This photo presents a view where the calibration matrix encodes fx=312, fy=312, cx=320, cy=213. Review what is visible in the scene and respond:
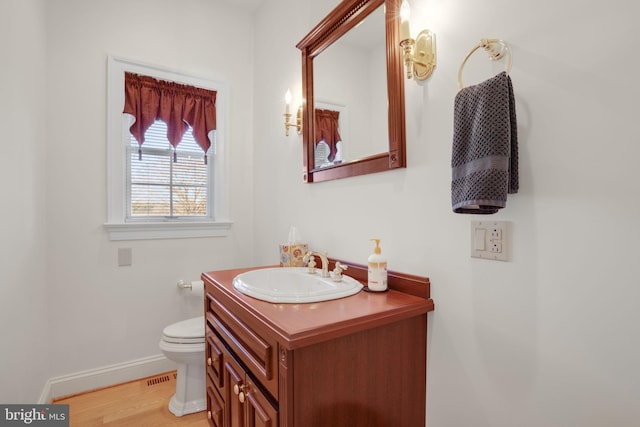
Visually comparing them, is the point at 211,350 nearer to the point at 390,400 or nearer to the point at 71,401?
the point at 390,400

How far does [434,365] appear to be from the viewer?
1118 mm

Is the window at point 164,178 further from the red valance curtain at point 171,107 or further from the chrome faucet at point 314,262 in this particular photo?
the chrome faucet at point 314,262

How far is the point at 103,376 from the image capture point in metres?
2.13

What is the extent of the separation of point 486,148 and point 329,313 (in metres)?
0.65

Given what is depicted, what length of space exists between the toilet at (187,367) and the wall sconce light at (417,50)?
5.97 ft

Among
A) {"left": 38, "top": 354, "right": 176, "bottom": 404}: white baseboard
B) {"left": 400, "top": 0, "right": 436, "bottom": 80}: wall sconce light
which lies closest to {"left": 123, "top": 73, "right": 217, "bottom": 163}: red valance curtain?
{"left": 38, "top": 354, "right": 176, "bottom": 404}: white baseboard

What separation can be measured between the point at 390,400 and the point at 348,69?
1.42m

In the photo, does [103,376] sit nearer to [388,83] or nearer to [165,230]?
[165,230]

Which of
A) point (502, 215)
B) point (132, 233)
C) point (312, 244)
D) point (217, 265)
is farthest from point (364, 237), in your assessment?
point (132, 233)

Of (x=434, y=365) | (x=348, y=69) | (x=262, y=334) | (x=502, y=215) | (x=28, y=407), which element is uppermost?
(x=348, y=69)

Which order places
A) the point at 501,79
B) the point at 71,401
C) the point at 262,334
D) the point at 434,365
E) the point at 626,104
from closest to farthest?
the point at 626,104
the point at 501,79
the point at 262,334
the point at 434,365
the point at 71,401

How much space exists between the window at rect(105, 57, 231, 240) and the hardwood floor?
1031mm

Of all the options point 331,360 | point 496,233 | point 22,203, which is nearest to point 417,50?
point 496,233

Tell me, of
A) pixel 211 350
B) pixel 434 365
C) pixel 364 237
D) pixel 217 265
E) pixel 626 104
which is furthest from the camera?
pixel 217 265
